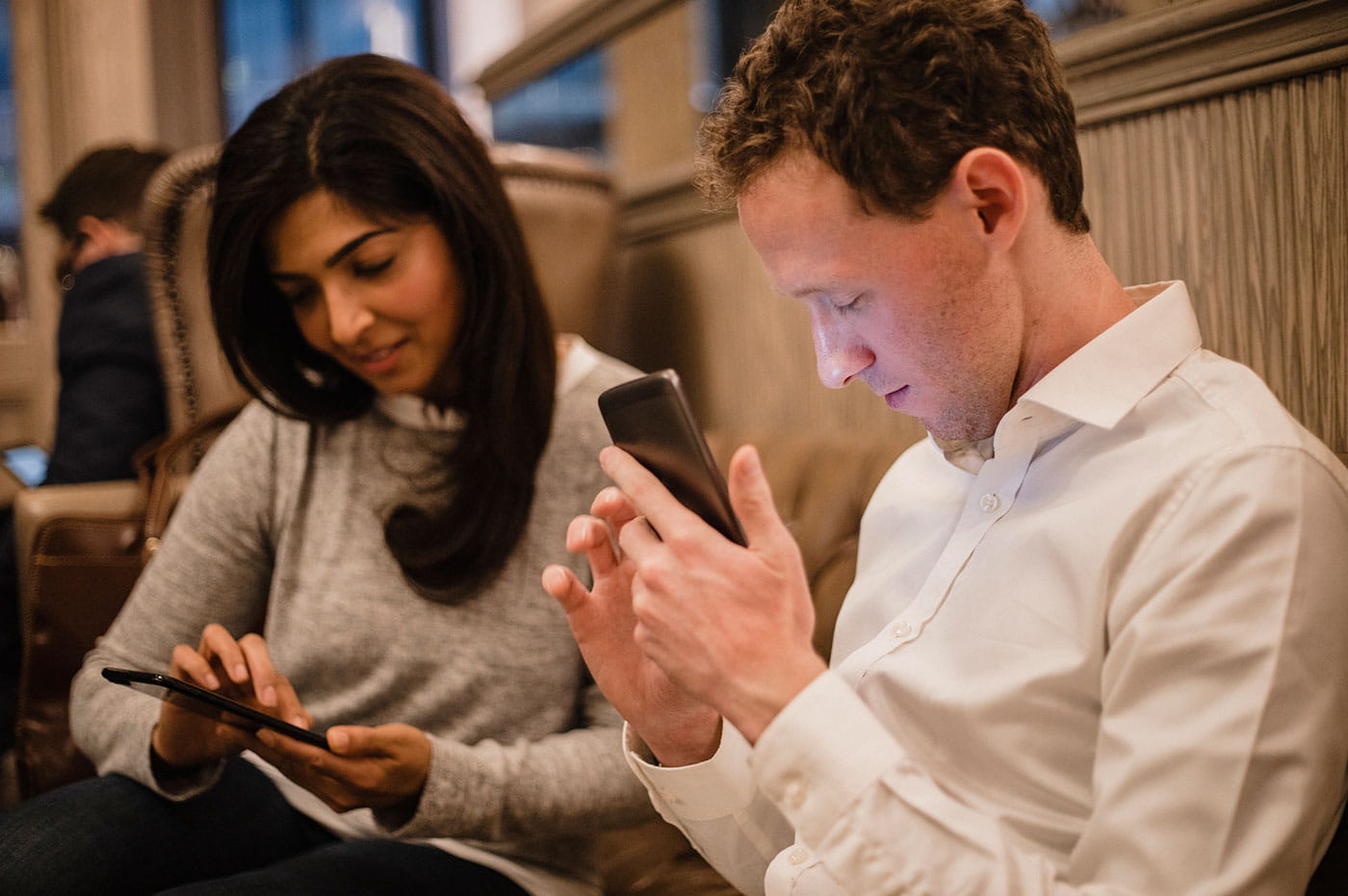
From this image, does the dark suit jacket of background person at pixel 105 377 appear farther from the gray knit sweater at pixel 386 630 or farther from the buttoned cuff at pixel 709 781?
the buttoned cuff at pixel 709 781

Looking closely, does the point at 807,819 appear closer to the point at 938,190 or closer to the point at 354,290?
the point at 938,190

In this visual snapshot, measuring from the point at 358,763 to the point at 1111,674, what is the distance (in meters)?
0.63

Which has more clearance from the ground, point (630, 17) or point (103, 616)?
point (630, 17)

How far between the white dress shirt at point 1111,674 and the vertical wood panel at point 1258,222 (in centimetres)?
27

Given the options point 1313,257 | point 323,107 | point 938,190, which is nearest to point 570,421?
point 323,107

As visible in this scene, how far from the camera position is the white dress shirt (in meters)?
0.61

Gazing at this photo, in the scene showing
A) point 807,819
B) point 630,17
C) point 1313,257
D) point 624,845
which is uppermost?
point 630,17

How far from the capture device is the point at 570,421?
4.24 feet

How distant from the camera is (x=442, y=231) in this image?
4.11ft

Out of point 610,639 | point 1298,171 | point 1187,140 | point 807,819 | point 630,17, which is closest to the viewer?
point 807,819

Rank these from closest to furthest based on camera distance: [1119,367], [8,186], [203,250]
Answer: [1119,367]
[203,250]
[8,186]

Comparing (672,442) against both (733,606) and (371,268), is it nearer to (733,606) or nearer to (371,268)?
(733,606)

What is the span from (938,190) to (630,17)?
1659 millimetres

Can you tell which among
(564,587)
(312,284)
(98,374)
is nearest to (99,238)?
(98,374)
